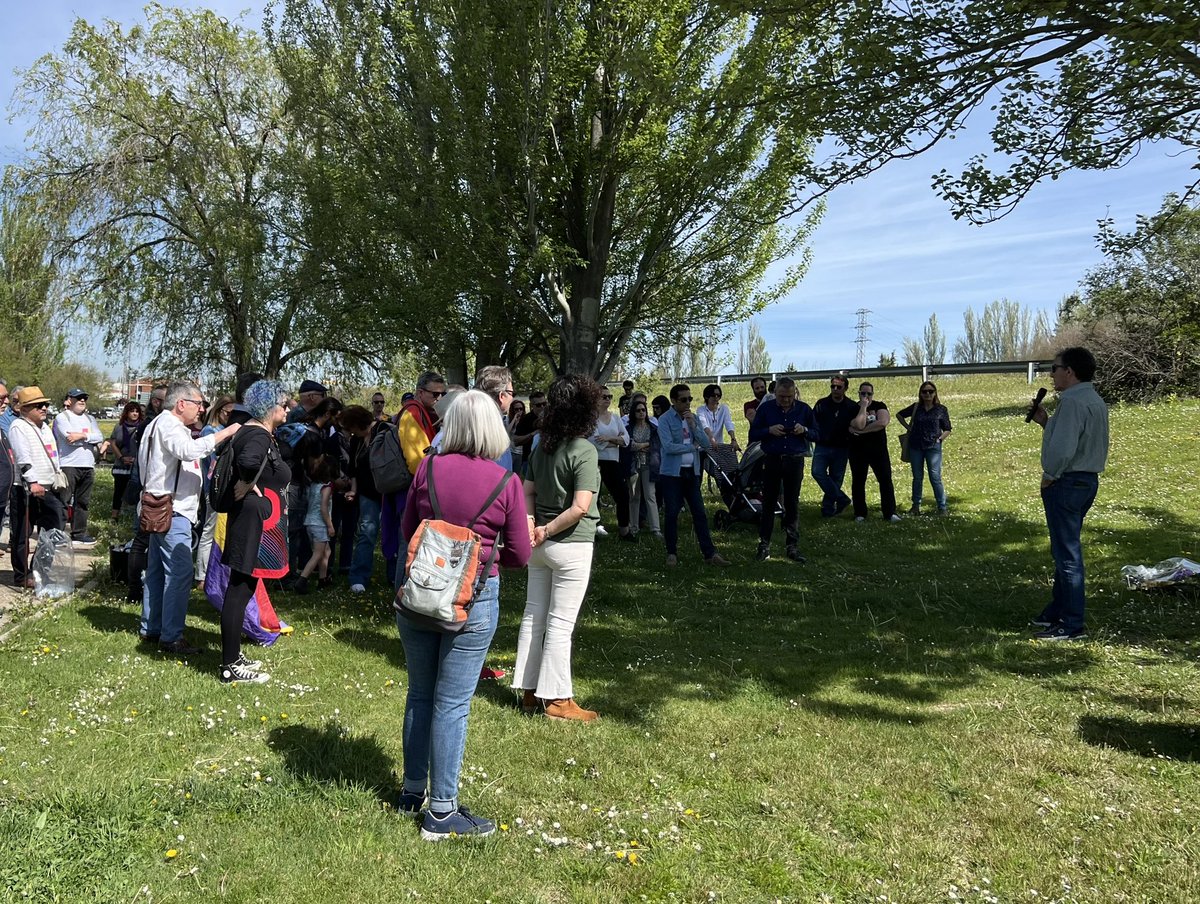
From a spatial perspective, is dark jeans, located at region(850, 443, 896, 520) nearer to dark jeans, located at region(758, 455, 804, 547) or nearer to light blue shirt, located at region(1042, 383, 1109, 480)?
dark jeans, located at region(758, 455, 804, 547)

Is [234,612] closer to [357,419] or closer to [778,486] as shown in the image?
[357,419]

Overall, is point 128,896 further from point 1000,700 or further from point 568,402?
point 1000,700

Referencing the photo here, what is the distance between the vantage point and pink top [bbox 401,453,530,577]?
372 centimetres

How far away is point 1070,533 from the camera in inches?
271

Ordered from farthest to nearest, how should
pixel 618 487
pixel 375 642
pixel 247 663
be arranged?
pixel 618 487 < pixel 375 642 < pixel 247 663

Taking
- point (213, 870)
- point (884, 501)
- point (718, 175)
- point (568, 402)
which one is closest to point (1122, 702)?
point (568, 402)

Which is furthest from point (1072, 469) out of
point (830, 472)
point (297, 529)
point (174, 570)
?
point (297, 529)

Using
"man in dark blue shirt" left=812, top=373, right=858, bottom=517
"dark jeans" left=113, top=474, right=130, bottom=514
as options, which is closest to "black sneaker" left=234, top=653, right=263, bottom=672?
"man in dark blue shirt" left=812, top=373, right=858, bottom=517

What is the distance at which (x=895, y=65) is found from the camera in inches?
311

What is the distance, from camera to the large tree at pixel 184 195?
19688 mm

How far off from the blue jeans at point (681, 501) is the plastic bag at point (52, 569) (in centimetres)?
596

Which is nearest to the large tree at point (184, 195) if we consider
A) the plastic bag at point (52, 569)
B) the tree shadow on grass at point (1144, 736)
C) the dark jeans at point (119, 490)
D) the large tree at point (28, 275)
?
the large tree at point (28, 275)

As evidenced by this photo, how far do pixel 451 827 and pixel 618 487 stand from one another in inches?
313

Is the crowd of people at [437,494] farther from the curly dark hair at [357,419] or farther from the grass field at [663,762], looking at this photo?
the grass field at [663,762]
